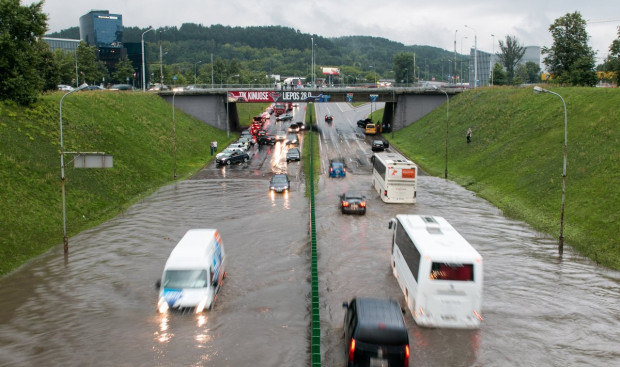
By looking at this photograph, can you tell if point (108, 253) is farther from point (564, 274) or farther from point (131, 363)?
point (564, 274)

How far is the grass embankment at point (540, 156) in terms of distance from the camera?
3306cm

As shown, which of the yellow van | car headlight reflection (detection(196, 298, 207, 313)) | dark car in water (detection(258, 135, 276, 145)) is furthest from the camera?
the yellow van

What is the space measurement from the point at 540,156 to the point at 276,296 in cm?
3441

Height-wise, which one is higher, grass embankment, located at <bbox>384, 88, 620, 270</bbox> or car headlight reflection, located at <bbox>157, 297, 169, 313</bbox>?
grass embankment, located at <bbox>384, 88, 620, 270</bbox>

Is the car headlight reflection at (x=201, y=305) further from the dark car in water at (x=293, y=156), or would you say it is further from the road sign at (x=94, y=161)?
the dark car in water at (x=293, y=156)

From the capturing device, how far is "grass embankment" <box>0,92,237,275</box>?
31656 millimetres

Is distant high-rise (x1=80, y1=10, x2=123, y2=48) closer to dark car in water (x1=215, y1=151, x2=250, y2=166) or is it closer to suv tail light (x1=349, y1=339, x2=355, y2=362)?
dark car in water (x1=215, y1=151, x2=250, y2=166)

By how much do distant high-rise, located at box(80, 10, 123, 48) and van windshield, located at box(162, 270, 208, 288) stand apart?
17494 centimetres

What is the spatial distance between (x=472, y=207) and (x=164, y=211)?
80.1ft

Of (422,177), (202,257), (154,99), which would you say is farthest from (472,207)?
(154,99)

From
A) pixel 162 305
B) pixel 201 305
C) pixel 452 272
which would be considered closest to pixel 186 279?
pixel 201 305

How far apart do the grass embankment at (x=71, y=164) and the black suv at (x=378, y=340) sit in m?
19.4

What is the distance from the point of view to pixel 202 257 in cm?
2091

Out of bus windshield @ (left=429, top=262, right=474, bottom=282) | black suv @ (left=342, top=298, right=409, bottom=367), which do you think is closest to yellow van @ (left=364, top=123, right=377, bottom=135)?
bus windshield @ (left=429, top=262, right=474, bottom=282)
